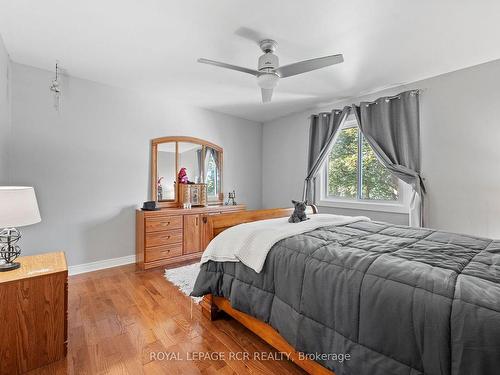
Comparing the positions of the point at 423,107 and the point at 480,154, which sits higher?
the point at 423,107

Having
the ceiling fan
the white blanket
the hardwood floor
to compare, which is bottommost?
the hardwood floor

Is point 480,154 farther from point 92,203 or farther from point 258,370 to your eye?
point 92,203

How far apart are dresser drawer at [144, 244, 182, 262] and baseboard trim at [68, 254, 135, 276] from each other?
16.4 inches

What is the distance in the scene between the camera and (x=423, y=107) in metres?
3.05

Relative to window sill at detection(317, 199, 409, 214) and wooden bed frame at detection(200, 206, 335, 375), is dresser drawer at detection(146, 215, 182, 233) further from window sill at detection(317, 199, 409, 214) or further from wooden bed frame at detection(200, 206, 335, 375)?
window sill at detection(317, 199, 409, 214)

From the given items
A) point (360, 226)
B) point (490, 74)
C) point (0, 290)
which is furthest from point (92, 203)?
point (490, 74)

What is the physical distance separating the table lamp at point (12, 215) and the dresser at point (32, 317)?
113 mm

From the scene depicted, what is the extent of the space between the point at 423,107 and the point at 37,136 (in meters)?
4.68

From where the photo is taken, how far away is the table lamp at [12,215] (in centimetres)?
145

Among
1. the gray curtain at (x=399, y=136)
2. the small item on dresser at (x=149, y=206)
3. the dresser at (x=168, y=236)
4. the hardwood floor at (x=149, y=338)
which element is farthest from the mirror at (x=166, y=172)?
the gray curtain at (x=399, y=136)

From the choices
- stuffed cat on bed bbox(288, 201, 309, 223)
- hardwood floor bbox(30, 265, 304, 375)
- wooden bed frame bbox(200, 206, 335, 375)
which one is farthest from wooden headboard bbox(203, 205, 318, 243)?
hardwood floor bbox(30, 265, 304, 375)

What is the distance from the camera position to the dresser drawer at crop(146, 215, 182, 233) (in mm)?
3330

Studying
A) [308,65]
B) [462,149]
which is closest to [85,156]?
[308,65]

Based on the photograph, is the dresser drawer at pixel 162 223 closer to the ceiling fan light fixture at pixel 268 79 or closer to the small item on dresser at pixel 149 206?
the small item on dresser at pixel 149 206
